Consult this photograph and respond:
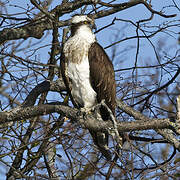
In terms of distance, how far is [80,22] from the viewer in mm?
5336

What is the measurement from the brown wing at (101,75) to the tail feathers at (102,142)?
1.38 ft

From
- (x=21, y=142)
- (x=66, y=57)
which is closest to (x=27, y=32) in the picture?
(x=66, y=57)

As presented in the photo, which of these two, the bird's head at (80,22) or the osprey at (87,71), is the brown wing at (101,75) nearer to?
the osprey at (87,71)

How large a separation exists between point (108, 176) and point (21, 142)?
1341 mm

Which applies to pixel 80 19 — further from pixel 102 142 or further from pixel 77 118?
pixel 102 142

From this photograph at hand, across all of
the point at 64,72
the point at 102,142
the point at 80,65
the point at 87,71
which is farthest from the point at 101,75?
the point at 102,142

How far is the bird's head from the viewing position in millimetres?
5340

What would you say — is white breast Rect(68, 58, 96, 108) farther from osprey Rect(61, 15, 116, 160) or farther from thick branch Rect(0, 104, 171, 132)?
thick branch Rect(0, 104, 171, 132)

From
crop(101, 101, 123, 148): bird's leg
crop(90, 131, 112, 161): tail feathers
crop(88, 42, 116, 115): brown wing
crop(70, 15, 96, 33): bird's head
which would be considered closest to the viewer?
crop(101, 101, 123, 148): bird's leg

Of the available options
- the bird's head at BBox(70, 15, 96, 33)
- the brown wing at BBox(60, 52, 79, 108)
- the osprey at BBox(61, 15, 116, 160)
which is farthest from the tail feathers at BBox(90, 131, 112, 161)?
the bird's head at BBox(70, 15, 96, 33)

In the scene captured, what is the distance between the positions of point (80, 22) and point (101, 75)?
802mm

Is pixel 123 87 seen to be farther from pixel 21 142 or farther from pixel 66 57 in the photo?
pixel 21 142

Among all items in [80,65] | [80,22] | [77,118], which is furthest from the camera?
[80,22]

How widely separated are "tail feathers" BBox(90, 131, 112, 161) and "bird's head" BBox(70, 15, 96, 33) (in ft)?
4.64
